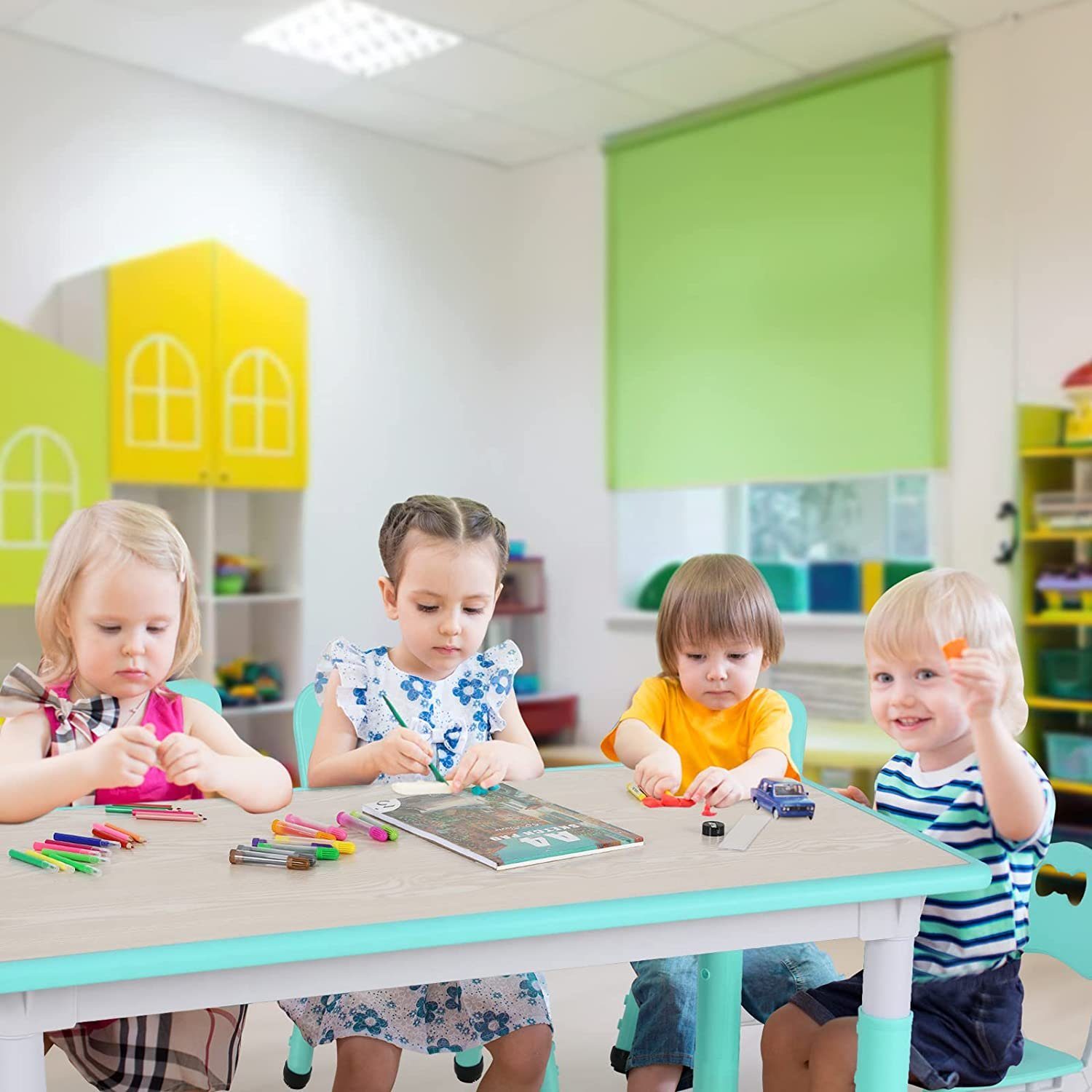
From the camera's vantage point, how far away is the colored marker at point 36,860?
128cm

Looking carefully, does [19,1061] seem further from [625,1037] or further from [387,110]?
[387,110]

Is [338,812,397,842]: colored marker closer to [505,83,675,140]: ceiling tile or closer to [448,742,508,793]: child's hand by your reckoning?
[448,742,508,793]: child's hand

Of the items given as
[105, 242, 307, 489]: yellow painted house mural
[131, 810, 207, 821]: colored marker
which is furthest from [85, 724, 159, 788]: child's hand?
[105, 242, 307, 489]: yellow painted house mural

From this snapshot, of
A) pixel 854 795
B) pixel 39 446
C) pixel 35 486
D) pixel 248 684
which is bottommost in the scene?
pixel 248 684

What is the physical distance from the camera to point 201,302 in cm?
420

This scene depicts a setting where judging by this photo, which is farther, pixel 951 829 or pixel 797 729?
pixel 797 729

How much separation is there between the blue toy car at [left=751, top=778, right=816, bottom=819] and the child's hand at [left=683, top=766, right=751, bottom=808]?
21 mm

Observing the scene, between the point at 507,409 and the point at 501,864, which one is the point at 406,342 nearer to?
the point at 507,409

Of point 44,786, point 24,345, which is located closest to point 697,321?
point 24,345

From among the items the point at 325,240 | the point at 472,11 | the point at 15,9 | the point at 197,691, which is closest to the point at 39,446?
the point at 15,9

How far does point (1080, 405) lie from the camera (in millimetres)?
3676

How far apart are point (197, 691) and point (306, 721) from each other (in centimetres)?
18

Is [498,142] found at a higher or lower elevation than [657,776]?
higher

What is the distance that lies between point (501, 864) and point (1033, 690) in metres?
2.83
